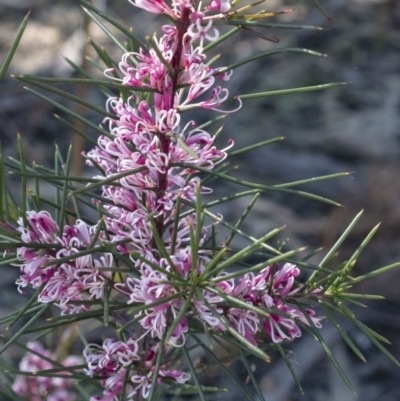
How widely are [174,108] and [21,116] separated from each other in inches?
86.4

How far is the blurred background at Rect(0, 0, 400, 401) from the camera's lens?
78.3 inches

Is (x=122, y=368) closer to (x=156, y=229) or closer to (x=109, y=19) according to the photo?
(x=156, y=229)

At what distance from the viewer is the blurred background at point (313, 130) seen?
1.99 meters

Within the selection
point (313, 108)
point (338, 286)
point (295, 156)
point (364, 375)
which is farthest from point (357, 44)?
point (338, 286)

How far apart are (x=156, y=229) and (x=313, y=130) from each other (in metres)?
2.31

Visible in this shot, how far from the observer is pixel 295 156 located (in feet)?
8.72

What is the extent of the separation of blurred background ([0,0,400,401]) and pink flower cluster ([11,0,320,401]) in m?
1.04

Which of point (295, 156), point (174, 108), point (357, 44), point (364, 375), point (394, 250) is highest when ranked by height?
point (174, 108)

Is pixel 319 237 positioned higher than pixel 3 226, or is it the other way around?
pixel 3 226

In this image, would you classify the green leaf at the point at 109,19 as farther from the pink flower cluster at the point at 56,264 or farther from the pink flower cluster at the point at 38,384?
the pink flower cluster at the point at 38,384

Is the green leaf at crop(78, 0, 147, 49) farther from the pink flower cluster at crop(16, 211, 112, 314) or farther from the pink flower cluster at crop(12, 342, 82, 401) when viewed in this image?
Answer: the pink flower cluster at crop(12, 342, 82, 401)

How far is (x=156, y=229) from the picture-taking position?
2.06 feet

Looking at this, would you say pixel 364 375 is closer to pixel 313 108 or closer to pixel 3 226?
pixel 313 108

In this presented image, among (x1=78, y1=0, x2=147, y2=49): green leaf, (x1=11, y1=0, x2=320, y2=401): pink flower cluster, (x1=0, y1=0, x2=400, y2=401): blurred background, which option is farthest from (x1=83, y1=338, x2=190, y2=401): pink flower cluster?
(x1=0, y1=0, x2=400, y2=401): blurred background
